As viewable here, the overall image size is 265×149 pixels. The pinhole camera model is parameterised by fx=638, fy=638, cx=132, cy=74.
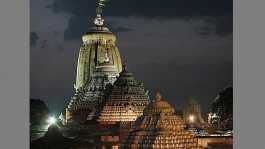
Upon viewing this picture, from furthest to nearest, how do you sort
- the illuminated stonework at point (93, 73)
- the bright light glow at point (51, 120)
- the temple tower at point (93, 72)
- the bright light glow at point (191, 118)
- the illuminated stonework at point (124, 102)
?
the illuminated stonework at point (124, 102) < the illuminated stonework at point (93, 73) < the temple tower at point (93, 72) < the bright light glow at point (191, 118) < the bright light glow at point (51, 120)

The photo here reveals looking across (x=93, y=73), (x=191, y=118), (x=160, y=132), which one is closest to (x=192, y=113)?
(x=191, y=118)

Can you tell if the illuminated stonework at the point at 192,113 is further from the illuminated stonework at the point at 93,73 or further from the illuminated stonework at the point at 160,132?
the illuminated stonework at the point at 93,73

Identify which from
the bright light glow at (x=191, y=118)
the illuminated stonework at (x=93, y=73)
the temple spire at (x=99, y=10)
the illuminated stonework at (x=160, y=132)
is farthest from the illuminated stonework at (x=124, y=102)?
the illuminated stonework at (x=160, y=132)

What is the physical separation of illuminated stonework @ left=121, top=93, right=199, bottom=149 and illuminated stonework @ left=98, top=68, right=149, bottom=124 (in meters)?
1.59

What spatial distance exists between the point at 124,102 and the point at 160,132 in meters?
2.49

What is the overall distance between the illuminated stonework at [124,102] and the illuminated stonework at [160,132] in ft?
5.23

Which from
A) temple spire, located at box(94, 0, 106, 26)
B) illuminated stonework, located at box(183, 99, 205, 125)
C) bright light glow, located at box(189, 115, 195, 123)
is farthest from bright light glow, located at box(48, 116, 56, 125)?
bright light glow, located at box(189, 115, 195, 123)

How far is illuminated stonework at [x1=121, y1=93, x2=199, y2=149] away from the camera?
8.50m

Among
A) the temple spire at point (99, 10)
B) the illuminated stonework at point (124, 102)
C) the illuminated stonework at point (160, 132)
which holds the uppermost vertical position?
the temple spire at point (99, 10)

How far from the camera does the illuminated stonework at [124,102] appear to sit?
10.6m

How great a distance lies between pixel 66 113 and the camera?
384 inches

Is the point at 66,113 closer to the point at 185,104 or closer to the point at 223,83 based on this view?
the point at 185,104

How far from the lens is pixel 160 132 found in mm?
8531

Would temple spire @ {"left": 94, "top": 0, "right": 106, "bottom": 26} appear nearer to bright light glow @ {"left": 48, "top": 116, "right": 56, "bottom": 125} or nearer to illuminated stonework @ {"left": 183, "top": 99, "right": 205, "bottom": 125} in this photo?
bright light glow @ {"left": 48, "top": 116, "right": 56, "bottom": 125}
